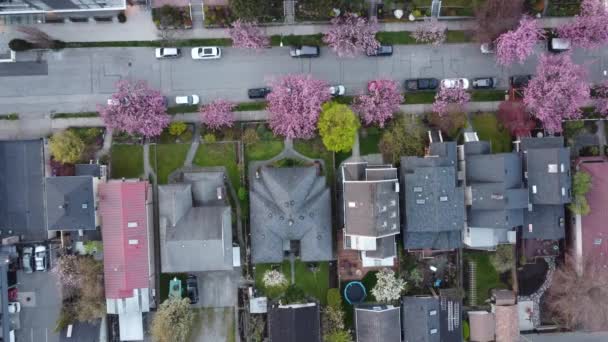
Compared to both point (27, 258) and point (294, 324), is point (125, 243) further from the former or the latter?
point (294, 324)

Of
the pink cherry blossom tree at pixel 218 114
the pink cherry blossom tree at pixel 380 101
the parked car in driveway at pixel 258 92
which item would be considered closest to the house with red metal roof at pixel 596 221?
the pink cherry blossom tree at pixel 380 101

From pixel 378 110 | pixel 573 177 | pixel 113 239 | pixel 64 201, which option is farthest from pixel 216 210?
pixel 573 177

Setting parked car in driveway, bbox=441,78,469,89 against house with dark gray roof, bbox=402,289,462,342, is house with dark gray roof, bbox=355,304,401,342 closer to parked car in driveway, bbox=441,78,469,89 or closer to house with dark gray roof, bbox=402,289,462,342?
house with dark gray roof, bbox=402,289,462,342

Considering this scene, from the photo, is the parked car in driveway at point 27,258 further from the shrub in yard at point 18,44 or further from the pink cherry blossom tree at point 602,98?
the pink cherry blossom tree at point 602,98

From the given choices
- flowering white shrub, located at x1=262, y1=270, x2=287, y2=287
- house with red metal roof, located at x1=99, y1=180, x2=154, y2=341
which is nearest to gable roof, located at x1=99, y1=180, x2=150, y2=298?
house with red metal roof, located at x1=99, y1=180, x2=154, y2=341

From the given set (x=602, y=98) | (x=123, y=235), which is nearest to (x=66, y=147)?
(x=123, y=235)

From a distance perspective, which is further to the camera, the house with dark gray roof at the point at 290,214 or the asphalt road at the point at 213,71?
the asphalt road at the point at 213,71
